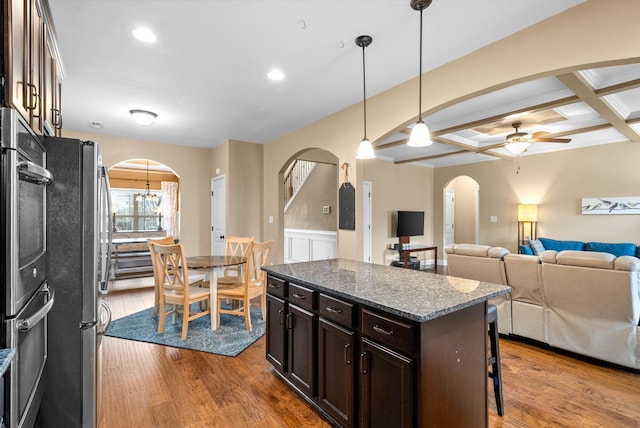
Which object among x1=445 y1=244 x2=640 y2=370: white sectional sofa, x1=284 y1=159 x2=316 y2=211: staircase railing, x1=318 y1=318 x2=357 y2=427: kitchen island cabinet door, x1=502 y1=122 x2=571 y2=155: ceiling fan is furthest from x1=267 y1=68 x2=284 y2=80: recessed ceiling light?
x1=284 y1=159 x2=316 y2=211: staircase railing

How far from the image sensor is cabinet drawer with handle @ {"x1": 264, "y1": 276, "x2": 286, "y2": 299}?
7.79 ft

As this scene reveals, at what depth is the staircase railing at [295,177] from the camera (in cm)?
748

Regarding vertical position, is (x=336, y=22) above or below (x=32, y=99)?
above

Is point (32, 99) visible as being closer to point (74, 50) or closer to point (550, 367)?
point (74, 50)

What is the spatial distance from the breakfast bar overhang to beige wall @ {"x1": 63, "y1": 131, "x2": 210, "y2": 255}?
460cm

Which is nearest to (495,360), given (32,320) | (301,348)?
(301,348)

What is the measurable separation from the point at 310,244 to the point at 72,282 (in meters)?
5.59

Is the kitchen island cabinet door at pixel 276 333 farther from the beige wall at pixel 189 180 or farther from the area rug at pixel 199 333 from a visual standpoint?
the beige wall at pixel 189 180

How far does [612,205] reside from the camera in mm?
5598

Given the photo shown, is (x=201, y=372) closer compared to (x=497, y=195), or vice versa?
(x=201, y=372)

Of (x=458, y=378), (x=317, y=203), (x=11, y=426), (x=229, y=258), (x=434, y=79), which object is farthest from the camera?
(x=317, y=203)

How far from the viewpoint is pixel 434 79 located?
2943 millimetres

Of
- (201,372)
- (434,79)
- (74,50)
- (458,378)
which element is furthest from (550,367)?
(74,50)

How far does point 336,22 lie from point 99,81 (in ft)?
8.46
